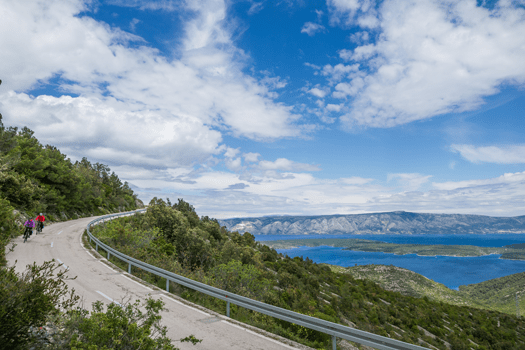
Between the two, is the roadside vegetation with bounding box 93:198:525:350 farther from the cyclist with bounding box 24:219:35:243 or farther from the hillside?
the hillside

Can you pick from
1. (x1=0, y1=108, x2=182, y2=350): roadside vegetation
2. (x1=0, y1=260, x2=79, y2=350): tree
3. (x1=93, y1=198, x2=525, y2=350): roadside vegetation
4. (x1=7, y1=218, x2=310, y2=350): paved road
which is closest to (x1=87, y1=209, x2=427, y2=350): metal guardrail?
(x1=7, y1=218, x2=310, y2=350): paved road

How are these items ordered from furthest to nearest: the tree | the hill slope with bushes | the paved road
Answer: the hill slope with bushes → the paved road → the tree

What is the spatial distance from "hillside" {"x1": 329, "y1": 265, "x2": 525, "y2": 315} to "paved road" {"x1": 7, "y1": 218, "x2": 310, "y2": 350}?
284ft

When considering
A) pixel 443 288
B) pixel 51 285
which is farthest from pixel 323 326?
pixel 443 288

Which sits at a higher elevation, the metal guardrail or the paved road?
the metal guardrail

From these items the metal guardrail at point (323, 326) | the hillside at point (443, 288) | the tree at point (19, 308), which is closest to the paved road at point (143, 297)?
the metal guardrail at point (323, 326)

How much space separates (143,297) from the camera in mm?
9734

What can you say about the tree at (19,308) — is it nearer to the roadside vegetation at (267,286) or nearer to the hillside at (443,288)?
the roadside vegetation at (267,286)

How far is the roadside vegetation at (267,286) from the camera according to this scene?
13635mm

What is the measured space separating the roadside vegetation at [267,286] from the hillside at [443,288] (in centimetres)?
4020

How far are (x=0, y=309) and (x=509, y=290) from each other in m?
166

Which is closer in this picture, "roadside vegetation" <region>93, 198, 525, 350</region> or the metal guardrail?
the metal guardrail

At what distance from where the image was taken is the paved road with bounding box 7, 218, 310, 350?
21.8 ft

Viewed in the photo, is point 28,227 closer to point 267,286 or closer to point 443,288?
point 267,286
